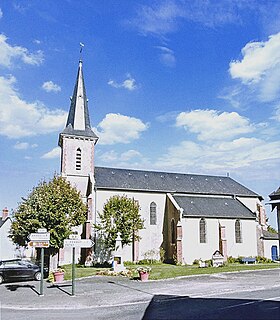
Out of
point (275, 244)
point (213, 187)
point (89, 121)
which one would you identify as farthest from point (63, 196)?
point (275, 244)

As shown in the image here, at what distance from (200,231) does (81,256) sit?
12512 mm

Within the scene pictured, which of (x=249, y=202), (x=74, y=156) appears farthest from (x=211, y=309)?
(x=249, y=202)

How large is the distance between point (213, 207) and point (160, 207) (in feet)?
19.2

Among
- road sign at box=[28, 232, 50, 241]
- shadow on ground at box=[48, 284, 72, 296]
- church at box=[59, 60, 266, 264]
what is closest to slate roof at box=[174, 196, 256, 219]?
church at box=[59, 60, 266, 264]

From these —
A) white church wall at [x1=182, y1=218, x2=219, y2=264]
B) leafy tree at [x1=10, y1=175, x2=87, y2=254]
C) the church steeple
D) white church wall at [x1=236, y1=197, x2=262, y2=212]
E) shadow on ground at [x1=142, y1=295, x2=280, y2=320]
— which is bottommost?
shadow on ground at [x1=142, y1=295, x2=280, y2=320]

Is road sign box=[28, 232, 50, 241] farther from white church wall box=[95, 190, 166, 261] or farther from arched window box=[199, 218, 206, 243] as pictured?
arched window box=[199, 218, 206, 243]

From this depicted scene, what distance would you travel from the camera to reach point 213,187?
144 feet

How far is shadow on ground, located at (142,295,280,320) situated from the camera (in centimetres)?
1018

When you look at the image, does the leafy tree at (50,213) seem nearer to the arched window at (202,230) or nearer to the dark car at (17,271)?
the dark car at (17,271)

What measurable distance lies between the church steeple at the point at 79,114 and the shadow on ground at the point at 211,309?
28.3 meters

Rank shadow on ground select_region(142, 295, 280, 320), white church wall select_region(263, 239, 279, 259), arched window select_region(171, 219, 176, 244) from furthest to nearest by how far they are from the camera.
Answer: white church wall select_region(263, 239, 279, 259), arched window select_region(171, 219, 176, 244), shadow on ground select_region(142, 295, 280, 320)

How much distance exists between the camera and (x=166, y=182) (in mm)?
42219

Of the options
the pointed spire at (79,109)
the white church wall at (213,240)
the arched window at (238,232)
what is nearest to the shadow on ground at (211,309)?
the white church wall at (213,240)

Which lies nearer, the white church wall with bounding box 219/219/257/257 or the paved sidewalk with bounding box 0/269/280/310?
the paved sidewalk with bounding box 0/269/280/310
